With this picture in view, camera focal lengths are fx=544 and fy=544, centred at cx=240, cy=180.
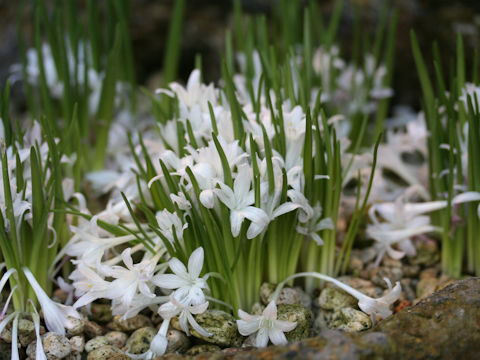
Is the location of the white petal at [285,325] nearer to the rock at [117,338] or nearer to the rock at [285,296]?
the rock at [285,296]

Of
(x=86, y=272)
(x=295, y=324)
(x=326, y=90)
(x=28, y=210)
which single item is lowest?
(x=295, y=324)

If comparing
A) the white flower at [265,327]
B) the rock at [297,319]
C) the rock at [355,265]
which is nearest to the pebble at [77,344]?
the white flower at [265,327]

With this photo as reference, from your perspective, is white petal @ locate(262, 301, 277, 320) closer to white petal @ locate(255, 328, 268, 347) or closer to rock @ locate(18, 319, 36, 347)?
white petal @ locate(255, 328, 268, 347)

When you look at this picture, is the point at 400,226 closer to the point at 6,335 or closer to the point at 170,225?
the point at 170,225

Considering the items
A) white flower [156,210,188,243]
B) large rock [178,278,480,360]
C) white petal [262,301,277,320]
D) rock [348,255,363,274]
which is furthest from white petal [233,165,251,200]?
rock [348,255,363,274]

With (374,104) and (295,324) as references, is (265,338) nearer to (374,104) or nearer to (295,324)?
(295,324)

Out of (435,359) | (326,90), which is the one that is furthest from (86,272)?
(326,90)

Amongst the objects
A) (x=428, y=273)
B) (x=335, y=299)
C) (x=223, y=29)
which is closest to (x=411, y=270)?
(x=428, y=273)
